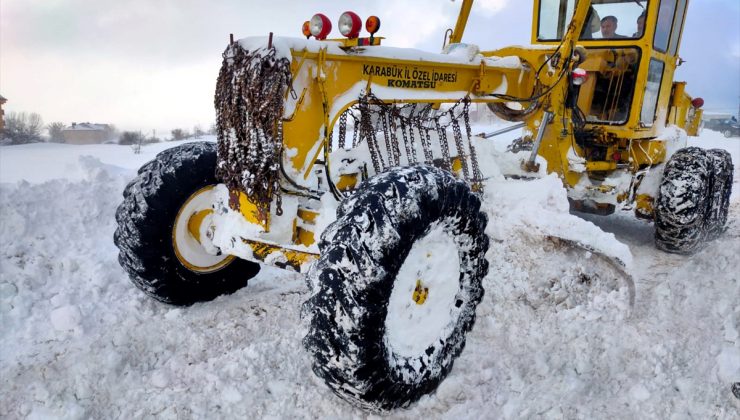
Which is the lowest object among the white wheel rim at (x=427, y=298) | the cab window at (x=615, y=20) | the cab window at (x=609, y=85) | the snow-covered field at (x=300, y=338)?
the snow-covered field at (x=300, y=338)

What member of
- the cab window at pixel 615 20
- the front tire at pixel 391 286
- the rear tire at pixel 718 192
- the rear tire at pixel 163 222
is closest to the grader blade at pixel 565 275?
the front tire at pixel 391 286

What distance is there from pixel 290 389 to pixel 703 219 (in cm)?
489

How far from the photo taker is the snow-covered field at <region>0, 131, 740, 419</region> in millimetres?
2957

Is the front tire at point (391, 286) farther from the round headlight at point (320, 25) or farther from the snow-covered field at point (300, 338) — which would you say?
the round headlight at point (320, 25)

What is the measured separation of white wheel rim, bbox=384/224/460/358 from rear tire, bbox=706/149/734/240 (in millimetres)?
4026

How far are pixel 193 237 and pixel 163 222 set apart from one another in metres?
0.33

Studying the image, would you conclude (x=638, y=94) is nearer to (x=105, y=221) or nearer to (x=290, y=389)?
(x=290, y=389)

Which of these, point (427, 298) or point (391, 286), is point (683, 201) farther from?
point (391, 286)

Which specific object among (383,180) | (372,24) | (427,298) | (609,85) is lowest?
(427,298)

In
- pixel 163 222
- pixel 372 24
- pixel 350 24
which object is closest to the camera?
pixel 350 24

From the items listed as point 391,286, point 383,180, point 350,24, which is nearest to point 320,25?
point 350,24

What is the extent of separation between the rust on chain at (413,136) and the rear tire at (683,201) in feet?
7.16

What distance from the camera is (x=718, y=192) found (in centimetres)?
588

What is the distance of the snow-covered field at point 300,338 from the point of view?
2.96 meters
